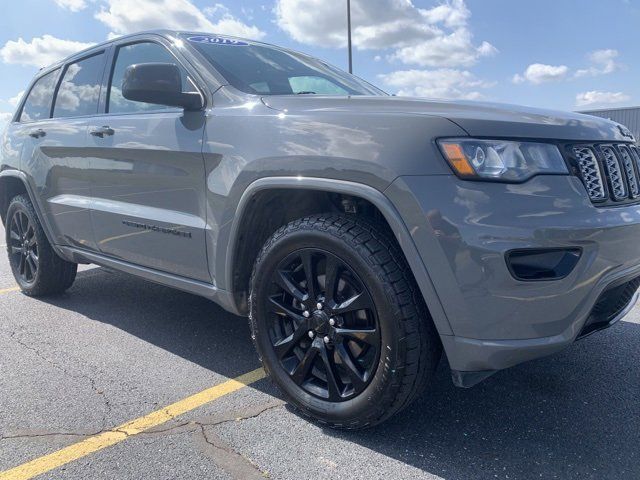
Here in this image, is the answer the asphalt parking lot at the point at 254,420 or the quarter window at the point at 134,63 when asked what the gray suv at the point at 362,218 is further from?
the asphalt parking lot at the point at 254,420

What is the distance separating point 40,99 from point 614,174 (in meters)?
4.34

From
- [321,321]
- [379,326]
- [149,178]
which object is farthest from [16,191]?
[379,326]

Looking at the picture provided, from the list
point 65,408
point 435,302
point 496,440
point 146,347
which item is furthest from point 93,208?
point 496,440

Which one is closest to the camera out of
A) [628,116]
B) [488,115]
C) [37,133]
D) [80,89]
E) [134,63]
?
[488,115]

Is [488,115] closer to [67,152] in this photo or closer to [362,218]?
[362,218]

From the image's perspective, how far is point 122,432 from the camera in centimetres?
238

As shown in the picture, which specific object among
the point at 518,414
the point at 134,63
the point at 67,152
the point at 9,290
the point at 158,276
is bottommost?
the point at 9,290

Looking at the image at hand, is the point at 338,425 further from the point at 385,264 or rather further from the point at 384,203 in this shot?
the point at 384,203

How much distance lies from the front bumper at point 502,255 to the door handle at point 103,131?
6.69ft

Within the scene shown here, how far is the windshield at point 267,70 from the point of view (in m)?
2.90

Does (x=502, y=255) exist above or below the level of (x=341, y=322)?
above

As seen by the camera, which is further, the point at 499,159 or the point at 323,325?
the point at 323,325

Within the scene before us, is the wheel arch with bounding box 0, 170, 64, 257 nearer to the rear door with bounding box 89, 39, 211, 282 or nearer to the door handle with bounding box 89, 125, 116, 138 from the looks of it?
the rear door with bounding box 89, 39, 211, 282

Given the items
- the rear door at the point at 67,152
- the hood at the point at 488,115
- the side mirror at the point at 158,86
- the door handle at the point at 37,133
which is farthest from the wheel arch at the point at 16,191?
the hood at the point at 488,115
